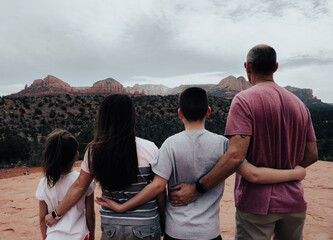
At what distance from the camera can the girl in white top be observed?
79.8 inches

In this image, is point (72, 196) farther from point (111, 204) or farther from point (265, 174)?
point (265, 174)

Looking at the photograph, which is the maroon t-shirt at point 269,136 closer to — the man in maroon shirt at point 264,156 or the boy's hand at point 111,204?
the man in maroon shirt at point 264,156

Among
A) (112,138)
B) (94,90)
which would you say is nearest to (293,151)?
(112,138)

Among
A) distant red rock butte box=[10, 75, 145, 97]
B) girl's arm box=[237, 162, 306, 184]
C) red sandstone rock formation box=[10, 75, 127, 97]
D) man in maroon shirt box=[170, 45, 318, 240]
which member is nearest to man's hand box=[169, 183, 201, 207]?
man in maroon shirt box=[170, 45, 318, 240]

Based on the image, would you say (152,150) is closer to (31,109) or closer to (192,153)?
(192,153)

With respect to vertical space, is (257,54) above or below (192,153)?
above

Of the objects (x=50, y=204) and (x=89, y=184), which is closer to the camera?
(x=89, y=184)

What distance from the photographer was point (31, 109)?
2677 cm

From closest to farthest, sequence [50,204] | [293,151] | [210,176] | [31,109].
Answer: [210,176] < [293,151] < [50,204] < [31,109]

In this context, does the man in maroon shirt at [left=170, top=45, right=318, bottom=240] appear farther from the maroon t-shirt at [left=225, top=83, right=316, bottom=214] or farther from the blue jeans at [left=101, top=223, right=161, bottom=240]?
the blue jeans at [left=101, top=223, right=161, bottom=240]

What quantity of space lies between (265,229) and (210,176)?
58cm

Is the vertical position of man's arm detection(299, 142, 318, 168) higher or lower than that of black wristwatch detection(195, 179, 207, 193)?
higher

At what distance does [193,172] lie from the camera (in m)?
1.77

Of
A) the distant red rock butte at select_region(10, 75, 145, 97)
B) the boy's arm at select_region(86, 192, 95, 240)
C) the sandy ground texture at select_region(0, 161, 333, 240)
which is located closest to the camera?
the boy's arm at select_region(86, 192, 95, 240)
